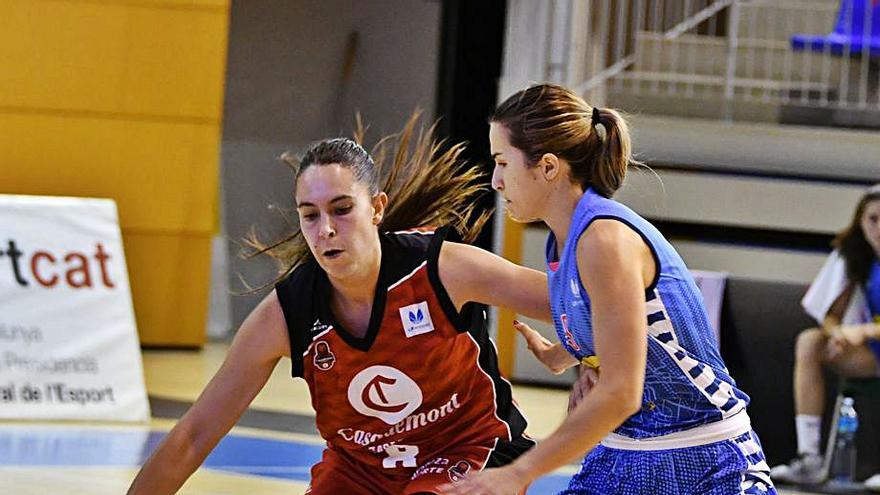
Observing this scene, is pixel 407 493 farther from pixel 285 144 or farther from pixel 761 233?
pixel 285 144

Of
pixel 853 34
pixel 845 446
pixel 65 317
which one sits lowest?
pixel 845 446

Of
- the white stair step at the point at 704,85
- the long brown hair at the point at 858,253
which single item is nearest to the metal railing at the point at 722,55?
the white stair step at the point at 704,85

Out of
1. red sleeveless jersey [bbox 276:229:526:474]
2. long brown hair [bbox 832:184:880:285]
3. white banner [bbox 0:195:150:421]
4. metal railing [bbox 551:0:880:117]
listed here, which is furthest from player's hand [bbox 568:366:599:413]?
metal railing [bbox 551:0:880:117]

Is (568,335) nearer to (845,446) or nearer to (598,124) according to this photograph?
(598,124)

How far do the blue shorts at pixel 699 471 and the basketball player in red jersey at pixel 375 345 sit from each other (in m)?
0.54

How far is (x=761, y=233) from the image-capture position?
9047mm

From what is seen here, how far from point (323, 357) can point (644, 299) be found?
915mm

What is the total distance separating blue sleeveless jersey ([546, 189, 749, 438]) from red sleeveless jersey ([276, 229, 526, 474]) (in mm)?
500

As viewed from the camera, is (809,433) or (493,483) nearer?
(493,483)

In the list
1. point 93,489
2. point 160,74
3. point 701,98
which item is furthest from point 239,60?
point 93,489

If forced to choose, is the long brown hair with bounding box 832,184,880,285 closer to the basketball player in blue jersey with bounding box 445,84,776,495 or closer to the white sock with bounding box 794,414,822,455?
the white sock with bounding box 794,414,822,455

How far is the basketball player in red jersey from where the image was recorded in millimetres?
3156

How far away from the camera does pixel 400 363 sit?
3.23 m

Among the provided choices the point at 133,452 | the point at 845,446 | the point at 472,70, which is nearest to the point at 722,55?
the point at 472,70
